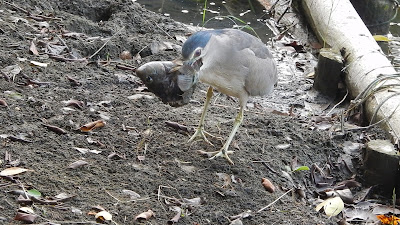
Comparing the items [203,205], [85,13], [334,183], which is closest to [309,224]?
[203,205]

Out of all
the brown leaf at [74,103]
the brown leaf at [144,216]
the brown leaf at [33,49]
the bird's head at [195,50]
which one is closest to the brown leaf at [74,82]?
the brown leaf at [74,103]

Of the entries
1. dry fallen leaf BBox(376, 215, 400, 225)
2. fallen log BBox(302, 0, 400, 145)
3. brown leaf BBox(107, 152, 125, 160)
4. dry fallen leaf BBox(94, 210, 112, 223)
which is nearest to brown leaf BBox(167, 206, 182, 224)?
dry fallen leaf BBox(94, 210, 112, 223)

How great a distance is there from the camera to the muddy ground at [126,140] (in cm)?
410

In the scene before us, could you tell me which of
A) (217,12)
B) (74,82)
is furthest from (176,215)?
(217,12)

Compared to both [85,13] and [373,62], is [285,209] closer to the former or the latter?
[373,62]

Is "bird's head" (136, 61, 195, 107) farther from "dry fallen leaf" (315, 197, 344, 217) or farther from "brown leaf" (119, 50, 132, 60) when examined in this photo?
"brown leaf" (119, 50, 132, 60)

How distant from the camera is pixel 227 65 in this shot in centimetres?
480

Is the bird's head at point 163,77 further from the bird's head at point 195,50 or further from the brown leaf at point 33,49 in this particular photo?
the brown leaf at point 33,49

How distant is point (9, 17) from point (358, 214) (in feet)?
14.2

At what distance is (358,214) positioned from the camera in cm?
514

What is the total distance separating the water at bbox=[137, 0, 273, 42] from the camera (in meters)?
9.72

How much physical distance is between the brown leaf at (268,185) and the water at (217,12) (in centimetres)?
482

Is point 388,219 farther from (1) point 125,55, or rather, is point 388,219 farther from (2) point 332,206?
(1) point 125,55

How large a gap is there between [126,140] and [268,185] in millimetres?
1184
